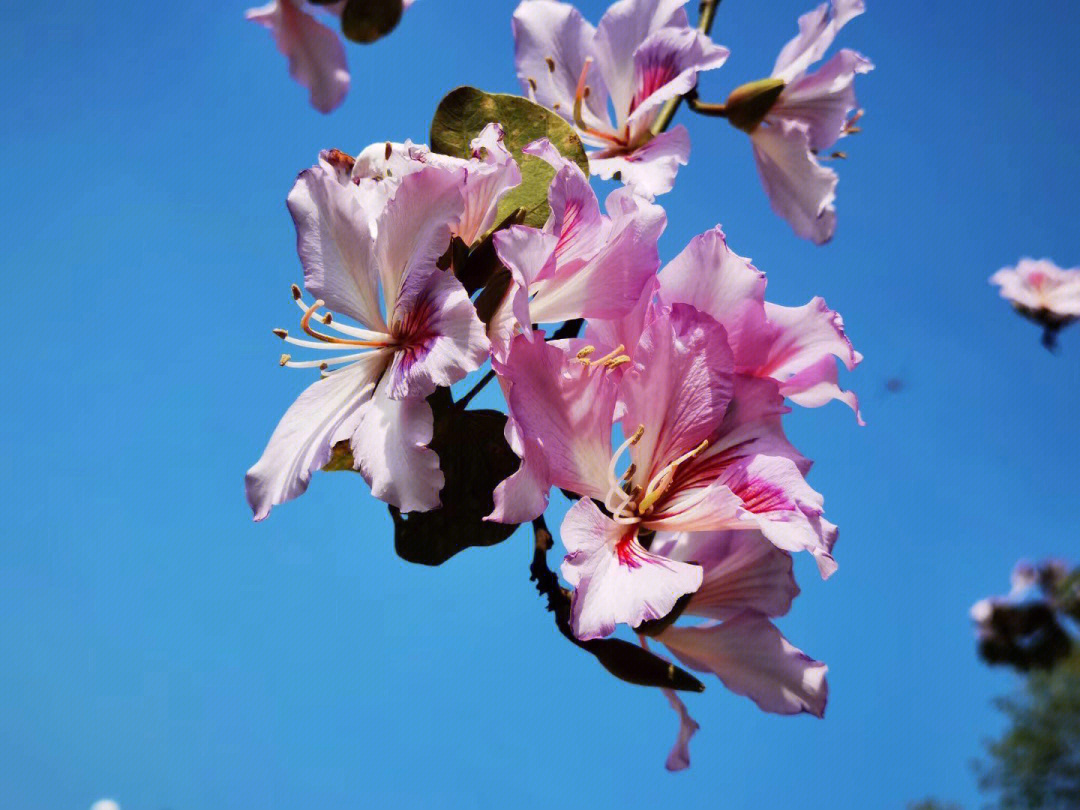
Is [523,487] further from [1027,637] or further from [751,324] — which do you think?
[1027,637]

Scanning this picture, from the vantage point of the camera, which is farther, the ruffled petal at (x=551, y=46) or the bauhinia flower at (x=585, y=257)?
the ruffled petal at (x=551, y=46)

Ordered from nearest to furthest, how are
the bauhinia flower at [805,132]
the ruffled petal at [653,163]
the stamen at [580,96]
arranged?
the ruffled petal at [653,163] → the stamen at [580,96] → the bauhinia flower at [805,132]

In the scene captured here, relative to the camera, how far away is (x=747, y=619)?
2.24 feet

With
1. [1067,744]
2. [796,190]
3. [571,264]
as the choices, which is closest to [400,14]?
[571,264]

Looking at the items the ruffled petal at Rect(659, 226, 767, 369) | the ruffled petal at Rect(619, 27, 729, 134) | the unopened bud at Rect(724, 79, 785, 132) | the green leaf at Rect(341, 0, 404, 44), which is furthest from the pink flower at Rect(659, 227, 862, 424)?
the unopened bud at Rect(724, 79, 785, 132)

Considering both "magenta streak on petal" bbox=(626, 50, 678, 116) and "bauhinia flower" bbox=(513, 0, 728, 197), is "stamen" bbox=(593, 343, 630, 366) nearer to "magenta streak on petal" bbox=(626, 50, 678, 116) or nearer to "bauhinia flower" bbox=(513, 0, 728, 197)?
"bauhinia flower" bbox=(513, 0, 728, 197)

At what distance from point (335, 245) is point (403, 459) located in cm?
16

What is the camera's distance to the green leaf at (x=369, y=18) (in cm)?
52

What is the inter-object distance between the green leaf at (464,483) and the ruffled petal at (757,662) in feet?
0.47

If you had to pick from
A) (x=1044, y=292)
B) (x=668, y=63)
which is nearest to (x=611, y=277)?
(x=668, y=63)

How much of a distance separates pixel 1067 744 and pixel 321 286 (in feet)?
36.7

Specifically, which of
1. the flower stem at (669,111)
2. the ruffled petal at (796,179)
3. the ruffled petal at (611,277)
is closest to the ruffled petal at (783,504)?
the ruffled petal at (611,277)

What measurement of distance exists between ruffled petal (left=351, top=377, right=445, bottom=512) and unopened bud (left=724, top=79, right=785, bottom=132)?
62cm

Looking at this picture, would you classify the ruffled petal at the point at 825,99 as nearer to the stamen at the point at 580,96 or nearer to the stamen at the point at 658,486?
the stamen at the point at 580,96
